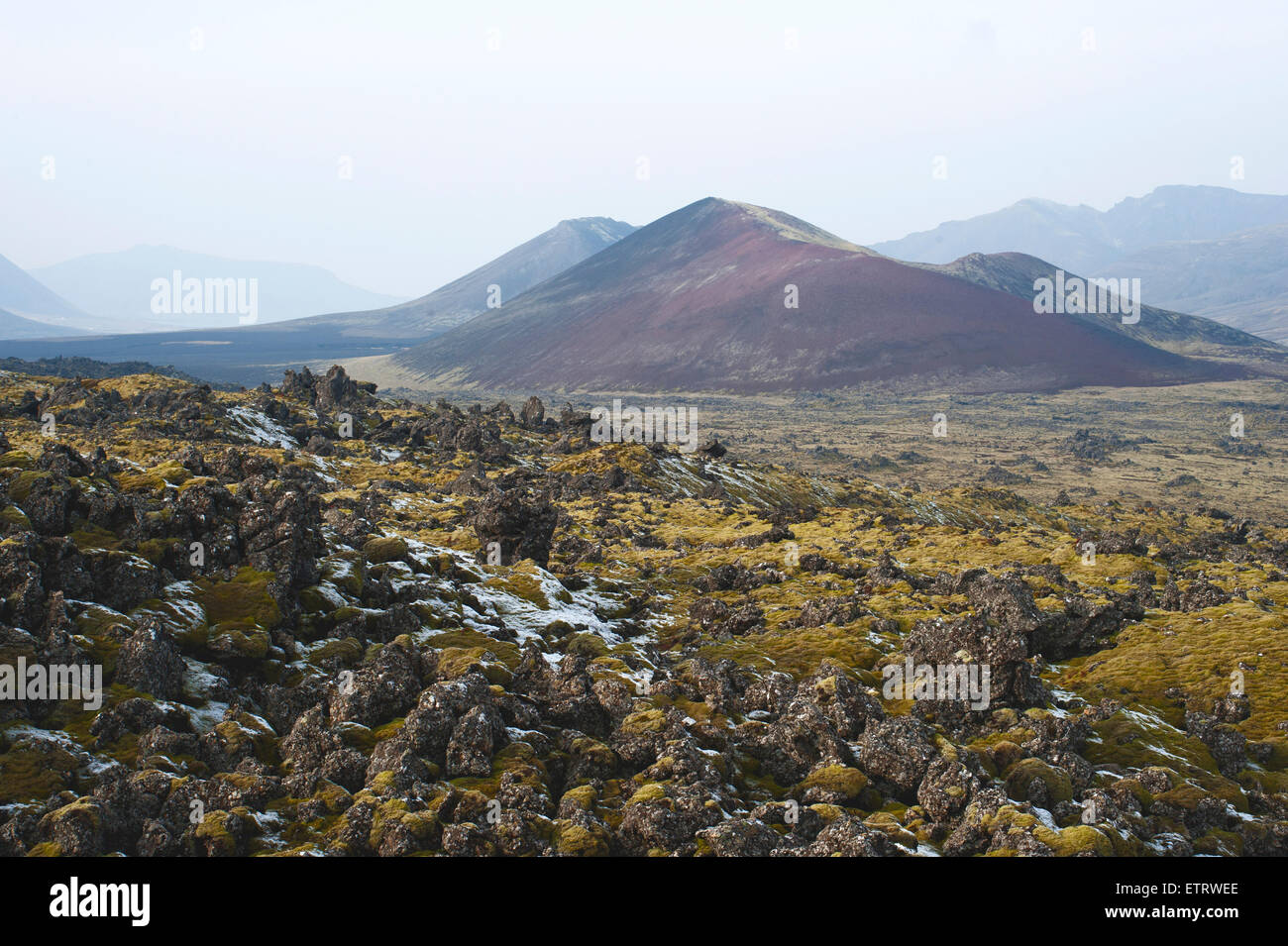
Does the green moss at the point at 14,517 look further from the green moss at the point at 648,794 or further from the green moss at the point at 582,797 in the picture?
the green moss at the point at 648,794

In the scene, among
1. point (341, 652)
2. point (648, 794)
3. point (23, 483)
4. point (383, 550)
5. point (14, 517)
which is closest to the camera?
point (648, 794)

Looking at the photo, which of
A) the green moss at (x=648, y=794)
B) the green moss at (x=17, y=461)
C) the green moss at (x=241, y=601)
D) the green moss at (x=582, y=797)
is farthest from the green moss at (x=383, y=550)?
the green moss at (x=648, y=794)

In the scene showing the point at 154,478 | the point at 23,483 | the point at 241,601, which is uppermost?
the point at 23,483

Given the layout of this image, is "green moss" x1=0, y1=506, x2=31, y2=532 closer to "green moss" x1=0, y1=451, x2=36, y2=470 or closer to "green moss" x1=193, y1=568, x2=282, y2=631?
"green moss" x1=0, y1=451, x2=36, y2=470

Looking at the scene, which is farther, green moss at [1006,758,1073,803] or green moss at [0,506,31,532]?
green moss at [0,506,31,532]

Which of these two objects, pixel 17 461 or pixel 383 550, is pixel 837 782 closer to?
pixel 383 550

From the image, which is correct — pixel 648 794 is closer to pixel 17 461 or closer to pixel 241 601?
pixel 241 601

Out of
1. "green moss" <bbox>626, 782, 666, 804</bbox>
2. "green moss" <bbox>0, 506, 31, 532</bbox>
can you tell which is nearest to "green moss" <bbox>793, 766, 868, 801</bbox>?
"green moss" <bbox>626, 782, 666, 804</bbox>

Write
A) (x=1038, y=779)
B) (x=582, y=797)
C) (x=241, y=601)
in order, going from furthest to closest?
1. (x=241, y=601)
2. (x=1038, y=779)
3. (x=582, y=797)

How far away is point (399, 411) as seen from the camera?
93625mm

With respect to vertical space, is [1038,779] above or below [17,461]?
below

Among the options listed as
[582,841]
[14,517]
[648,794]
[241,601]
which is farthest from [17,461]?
[648,794]

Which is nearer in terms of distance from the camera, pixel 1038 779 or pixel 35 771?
pixel 35 771
